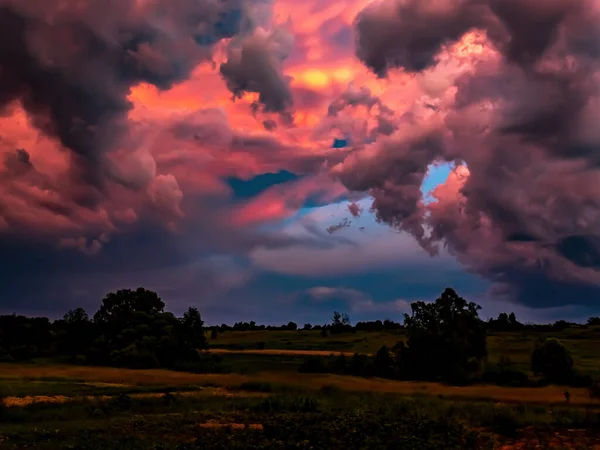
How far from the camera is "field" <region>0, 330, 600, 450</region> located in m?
38.2

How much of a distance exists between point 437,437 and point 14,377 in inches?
2548

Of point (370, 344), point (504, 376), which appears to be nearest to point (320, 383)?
point (504, 376)

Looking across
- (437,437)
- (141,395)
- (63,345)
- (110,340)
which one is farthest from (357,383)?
(63,345)

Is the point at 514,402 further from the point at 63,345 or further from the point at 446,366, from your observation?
the point at 63,345

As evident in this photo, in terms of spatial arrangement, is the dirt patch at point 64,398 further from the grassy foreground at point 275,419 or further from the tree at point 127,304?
the tree at point 127,304

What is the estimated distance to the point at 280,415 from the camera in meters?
48.8

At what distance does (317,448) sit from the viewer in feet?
118

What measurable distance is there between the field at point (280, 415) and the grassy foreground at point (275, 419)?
0.09 meters

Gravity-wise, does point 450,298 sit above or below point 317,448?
above

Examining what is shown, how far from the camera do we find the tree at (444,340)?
94.8 meters

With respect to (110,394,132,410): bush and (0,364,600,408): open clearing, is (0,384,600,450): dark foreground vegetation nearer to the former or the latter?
(110,394,132,410): bush

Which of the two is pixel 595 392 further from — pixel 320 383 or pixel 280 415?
pixel 280 415

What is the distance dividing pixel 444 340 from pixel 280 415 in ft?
183

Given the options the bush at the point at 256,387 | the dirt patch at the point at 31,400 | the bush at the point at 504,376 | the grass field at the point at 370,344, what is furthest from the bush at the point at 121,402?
the bush at the point at 504,376
